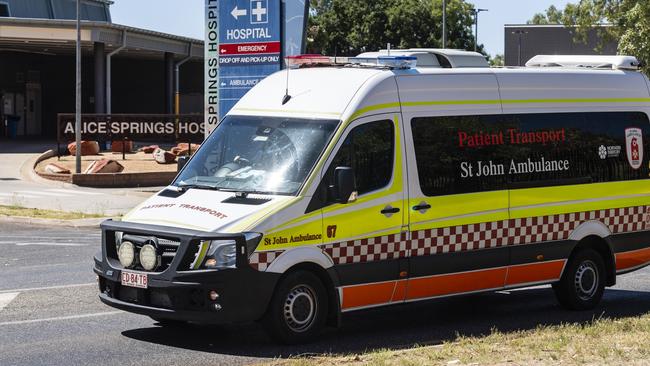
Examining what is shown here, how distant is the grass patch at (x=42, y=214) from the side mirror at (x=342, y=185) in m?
15.3

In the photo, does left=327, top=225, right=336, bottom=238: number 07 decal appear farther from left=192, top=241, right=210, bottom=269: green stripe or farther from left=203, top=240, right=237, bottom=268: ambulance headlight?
left=192, top=241, right=210, bottom=269: green stripe

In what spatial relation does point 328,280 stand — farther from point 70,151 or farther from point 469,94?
point 70,151

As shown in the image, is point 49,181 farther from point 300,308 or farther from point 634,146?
point 300,308

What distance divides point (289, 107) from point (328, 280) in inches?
67.3

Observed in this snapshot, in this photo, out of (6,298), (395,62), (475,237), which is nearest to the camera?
(395,62)

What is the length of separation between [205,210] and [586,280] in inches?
185

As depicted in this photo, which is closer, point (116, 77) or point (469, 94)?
point (469, 94)

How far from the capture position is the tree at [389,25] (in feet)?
274

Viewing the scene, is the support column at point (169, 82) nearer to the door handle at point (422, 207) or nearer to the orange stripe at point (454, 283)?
the orange stripe at point (454, 283)

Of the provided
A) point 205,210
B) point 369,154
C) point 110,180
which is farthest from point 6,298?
point 110,180

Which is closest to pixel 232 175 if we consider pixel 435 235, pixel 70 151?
pixel 435 235

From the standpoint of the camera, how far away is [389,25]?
84.4 meters

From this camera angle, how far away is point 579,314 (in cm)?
1217

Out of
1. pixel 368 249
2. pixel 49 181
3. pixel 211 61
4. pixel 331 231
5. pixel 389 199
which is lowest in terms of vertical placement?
pixel 49 181
